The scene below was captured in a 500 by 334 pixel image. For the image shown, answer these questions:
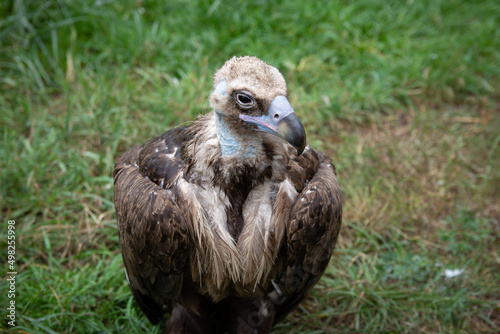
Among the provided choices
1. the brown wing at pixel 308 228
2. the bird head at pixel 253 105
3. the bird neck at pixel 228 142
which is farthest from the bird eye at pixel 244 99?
the brown wing at pixel 308 228

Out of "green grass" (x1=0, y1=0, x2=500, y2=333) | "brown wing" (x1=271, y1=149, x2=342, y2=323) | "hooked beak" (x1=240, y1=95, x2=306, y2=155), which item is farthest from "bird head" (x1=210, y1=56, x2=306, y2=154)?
"green grass" (x1=0, y1=0, x2=500, y2=333)

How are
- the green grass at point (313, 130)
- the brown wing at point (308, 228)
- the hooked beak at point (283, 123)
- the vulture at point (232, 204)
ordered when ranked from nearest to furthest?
the hooked beak at point (283, 123) < the vulture at point (232, 204) < the brown wing at point (308, 228) < the green grass at point (313, 130)

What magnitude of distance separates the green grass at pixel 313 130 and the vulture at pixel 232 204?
2.74 ft

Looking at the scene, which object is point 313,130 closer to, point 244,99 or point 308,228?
point 308,228

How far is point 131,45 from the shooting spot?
533 centimetres

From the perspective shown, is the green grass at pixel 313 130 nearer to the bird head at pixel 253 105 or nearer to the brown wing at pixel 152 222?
the brown wing at pixel 152 222

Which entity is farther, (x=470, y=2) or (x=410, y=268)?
(x=470, y=2)

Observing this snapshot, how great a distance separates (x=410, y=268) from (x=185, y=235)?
2.07m

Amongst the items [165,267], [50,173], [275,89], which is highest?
[275,89]

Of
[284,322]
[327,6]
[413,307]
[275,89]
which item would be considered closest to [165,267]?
[275,89]

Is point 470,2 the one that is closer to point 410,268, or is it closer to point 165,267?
point 410,268

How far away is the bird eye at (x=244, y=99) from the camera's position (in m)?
2.49

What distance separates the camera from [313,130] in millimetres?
4891

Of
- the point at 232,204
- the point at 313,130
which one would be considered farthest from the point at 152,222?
the point at 313,130
